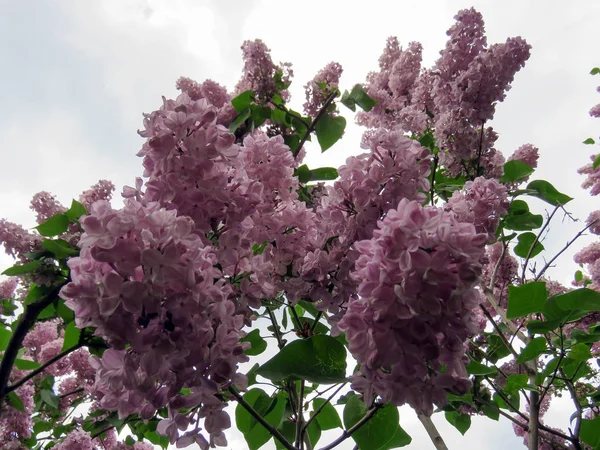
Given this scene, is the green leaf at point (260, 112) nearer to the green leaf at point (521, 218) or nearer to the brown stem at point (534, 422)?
the green leaf at point (521, 218)

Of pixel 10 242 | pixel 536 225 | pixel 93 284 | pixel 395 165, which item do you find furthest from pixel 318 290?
pixel 10 242

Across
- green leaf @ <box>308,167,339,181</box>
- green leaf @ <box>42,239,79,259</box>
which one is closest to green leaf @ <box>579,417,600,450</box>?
green leaf @ <box>308,167,339,181</box>

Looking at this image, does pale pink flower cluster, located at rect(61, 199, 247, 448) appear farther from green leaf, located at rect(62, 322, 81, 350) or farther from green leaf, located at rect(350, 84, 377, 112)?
green leaf, located at rect(350, 84, 377, 112)

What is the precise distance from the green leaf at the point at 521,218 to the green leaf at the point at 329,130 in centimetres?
86

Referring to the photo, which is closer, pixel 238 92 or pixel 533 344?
pixel 533 344

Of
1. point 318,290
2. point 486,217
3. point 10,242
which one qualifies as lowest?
point 318,290

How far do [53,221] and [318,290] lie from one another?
1.21 meters

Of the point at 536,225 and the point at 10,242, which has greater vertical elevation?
the point at 10,242

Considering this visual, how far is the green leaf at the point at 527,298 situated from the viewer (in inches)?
55.7

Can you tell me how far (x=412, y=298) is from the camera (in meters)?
0.80

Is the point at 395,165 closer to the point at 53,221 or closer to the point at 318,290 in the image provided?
the point at 318,290

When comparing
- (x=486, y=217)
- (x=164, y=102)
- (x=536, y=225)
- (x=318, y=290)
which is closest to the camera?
(x=164, y=102)

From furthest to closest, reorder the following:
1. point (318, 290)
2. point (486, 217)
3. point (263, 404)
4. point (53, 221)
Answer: point (53, 221) < point (263, 404) < point (486, 217) < point (318, 290)

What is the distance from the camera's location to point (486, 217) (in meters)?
1.39
